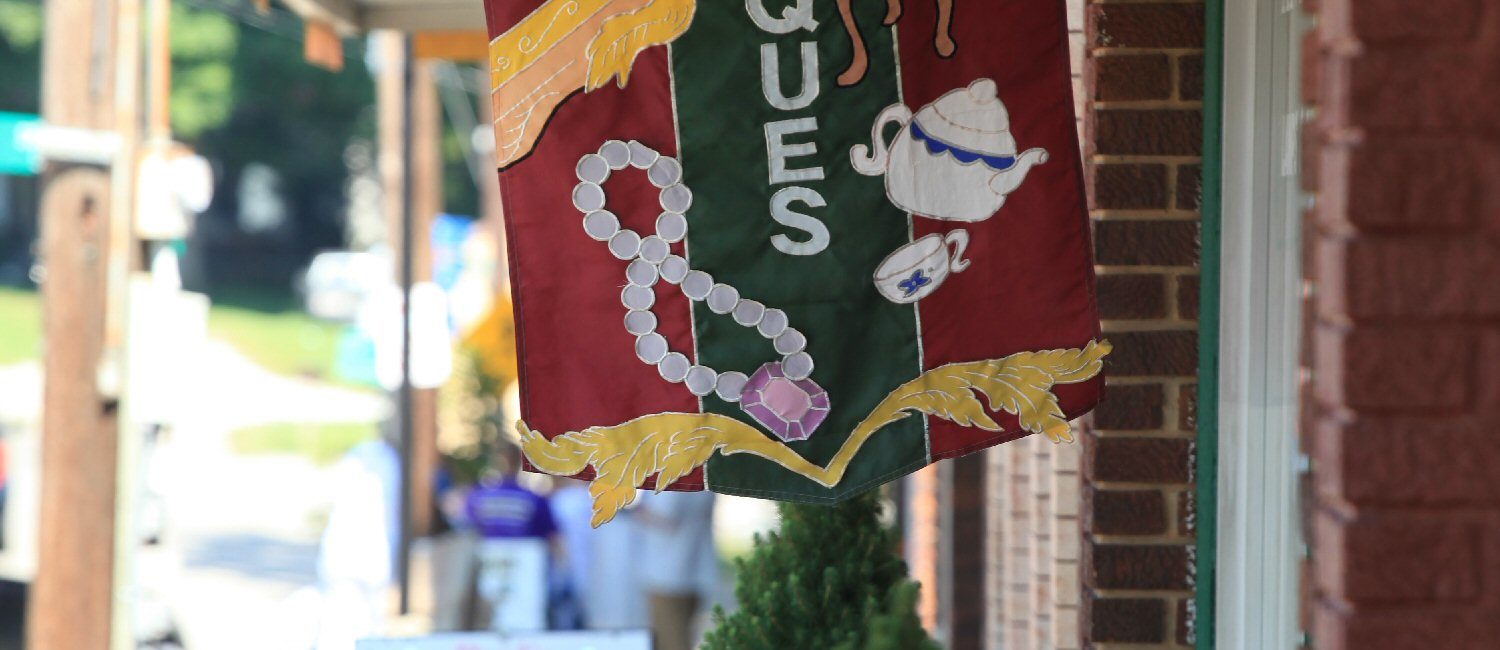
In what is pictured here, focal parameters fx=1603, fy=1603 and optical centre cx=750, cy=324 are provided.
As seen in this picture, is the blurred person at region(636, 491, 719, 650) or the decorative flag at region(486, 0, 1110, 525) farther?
the blurred person at region(636, 491, 719, 650)

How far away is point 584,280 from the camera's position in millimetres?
2592

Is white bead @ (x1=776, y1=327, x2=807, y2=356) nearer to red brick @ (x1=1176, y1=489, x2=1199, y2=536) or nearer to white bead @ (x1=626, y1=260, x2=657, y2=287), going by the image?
white bead @ (x1=626, y1=260, x2=657, y2=287)

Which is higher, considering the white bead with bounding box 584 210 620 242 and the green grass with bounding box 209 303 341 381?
the green grass with bounding box 209 303 341 381

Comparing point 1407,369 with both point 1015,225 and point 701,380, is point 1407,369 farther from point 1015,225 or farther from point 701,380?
point 701,380

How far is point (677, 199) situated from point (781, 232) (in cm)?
18

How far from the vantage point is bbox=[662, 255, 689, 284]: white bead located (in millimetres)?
2594

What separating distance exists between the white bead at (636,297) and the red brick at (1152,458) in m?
1.28

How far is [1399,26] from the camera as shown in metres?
1.79

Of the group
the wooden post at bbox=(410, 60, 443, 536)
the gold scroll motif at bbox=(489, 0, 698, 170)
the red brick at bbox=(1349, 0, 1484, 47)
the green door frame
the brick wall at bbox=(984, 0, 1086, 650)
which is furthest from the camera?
the wooden post at bbox=(410, 60, 443, 536)

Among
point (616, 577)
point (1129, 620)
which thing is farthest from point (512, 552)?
point (1129, 620)

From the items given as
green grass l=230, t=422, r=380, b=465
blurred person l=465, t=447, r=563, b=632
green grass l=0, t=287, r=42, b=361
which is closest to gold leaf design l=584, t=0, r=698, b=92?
blurred person l=465, t=447, r=563, b=632

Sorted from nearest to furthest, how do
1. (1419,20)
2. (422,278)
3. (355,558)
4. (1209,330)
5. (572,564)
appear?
(1419,20)
(1209,330)
(572,564)
(355,558)
(422,278)

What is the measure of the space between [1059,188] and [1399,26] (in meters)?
0.85

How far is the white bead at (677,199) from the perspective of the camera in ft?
8.51
